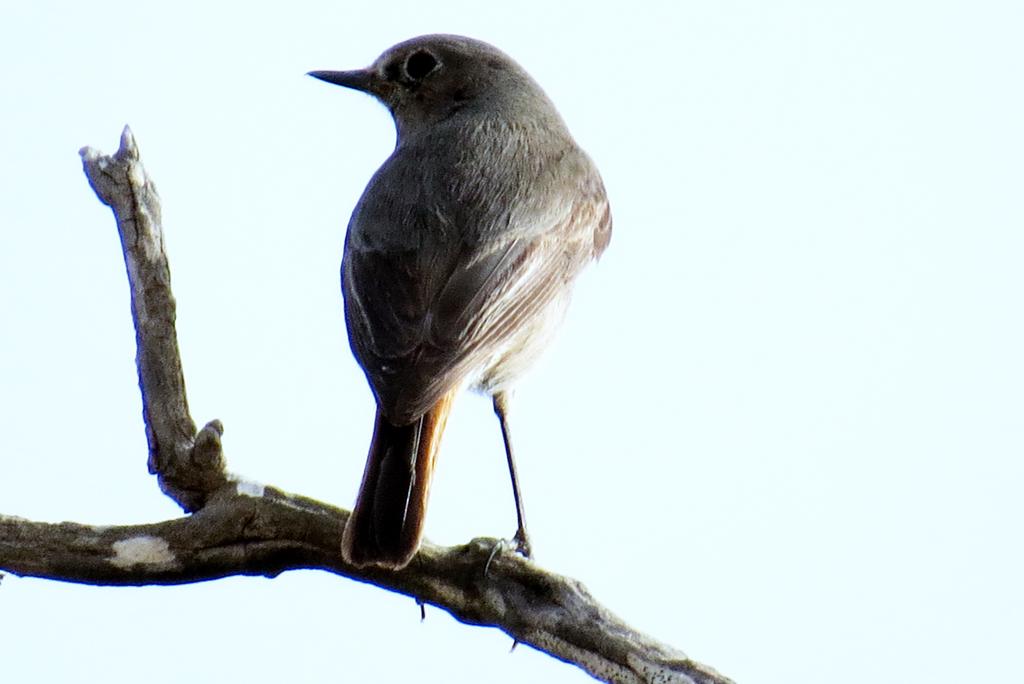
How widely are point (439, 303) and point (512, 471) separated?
1365 millimetres

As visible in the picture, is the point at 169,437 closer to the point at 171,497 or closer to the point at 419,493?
the point at 171,497

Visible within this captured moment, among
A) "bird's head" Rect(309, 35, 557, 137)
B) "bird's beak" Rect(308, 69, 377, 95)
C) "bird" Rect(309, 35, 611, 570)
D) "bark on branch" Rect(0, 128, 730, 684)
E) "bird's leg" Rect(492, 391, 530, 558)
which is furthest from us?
"bird's beak" Rect(308, 69, 377, 95)

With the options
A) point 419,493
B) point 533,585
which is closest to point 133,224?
point 419,493

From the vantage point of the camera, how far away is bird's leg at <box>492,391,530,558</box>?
6.80 meters

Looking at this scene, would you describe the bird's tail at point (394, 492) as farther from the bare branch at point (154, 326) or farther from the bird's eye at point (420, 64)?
the bird's eye at point (420, 64)

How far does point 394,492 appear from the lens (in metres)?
5.58

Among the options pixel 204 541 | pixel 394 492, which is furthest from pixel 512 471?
pixel 204 541

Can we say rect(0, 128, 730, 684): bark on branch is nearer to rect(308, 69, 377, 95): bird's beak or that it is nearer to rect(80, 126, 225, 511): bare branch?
rect(80, 126, 225, 511): bare branch

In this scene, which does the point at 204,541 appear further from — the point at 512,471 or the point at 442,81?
the point at 442,81

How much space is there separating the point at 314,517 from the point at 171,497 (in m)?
0.59

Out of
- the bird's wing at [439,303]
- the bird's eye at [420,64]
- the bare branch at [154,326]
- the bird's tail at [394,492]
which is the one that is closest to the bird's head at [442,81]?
the bird's eye at [420,64]

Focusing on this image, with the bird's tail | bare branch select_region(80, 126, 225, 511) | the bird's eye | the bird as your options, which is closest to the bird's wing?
the bird

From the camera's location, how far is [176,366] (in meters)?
5.82

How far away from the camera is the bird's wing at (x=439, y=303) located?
5.73m
